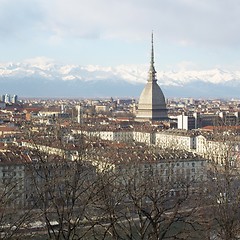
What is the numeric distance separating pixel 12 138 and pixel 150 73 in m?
30.4

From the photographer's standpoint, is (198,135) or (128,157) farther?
(198,135)

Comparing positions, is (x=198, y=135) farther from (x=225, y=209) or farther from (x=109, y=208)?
(x=109, y=208)

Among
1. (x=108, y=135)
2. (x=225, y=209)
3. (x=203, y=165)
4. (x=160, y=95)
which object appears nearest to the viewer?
(x=225, y=209)

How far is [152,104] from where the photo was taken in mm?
66562

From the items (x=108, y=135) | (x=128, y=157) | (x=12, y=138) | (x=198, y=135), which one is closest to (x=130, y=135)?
(x=108, y=135)

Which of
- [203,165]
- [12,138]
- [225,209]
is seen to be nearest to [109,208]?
[225,209]

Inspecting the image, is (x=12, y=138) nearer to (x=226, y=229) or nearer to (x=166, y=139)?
(x=166, y=139)

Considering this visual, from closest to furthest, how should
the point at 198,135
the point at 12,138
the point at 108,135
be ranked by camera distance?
the point at 12,138 < the point at 198,135 < the point at 108,135

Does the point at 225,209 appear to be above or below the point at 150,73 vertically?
below

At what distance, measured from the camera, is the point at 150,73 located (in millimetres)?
67938

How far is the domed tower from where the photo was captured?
219ft

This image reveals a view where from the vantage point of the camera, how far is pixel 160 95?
67.9m

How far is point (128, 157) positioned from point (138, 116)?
141ft

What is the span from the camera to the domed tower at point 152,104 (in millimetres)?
66688
